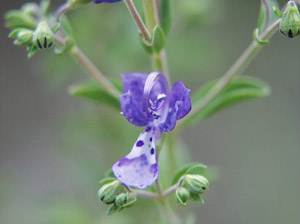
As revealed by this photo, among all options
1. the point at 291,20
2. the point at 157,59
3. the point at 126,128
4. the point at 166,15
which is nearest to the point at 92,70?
the point at 157,59

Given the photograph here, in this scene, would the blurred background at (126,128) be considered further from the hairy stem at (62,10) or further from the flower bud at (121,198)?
the flower bud at (121,198)

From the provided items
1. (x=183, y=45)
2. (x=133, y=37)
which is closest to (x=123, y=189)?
(x=133, y=37)

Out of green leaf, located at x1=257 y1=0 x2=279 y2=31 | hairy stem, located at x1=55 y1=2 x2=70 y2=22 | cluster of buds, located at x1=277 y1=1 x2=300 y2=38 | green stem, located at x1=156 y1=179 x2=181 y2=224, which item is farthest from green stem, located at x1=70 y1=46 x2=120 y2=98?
cluster of buds, located at x1=277 y1=1 x2=300 y2=38

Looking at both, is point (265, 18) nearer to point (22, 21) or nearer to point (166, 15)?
point (166, 15)

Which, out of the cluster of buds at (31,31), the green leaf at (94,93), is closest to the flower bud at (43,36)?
the cluster of buds at (31,31)

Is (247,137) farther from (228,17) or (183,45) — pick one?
(183,45)

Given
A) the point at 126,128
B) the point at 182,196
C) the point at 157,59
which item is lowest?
the point at 182,196
